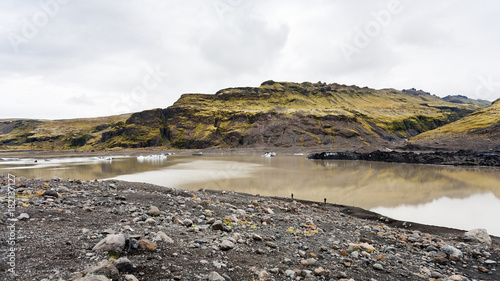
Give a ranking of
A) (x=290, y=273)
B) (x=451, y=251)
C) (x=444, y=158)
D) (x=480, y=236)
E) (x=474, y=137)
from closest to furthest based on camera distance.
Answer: (x=290, y=273)
(x=451, y=251)
(x=480, y=236)
(x=444, y=158)
(x=474, y=137)

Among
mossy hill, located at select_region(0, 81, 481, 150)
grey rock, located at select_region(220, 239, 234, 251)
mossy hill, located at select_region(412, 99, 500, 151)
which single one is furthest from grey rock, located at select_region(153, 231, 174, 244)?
mossy hill, located at select_region(0, 81, 481, 150)

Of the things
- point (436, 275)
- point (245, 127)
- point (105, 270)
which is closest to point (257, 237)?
point (105, 270)

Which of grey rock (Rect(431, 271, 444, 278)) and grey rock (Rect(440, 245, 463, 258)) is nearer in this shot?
grey rock (Rect(431, 271, 444, 278))

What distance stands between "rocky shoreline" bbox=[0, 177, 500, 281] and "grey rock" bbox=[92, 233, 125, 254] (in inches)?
0.8

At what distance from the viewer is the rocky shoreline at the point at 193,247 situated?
16.3ft

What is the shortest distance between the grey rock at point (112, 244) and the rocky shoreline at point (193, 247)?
0.06 feet

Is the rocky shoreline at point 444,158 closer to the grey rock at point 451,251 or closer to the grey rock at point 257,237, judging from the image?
the grey rock at point 451,251

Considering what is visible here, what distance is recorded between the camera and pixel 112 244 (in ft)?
17.8

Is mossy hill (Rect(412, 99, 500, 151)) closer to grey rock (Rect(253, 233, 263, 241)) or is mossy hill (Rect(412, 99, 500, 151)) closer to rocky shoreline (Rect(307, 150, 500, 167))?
rocky shoreline (Rect(307, 150, 500, 167))

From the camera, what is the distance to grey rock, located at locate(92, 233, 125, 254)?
5.34 m

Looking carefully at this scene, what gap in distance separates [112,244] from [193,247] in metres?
1.97

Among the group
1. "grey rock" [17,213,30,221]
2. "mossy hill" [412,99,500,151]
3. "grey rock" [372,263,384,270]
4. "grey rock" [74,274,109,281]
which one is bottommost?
"grey rock" [372,263,384,270]

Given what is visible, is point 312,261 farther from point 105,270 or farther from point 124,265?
point 105,270

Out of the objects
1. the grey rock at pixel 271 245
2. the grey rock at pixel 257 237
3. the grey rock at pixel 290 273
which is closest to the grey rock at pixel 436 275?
the grey rock at pixel 290 273
